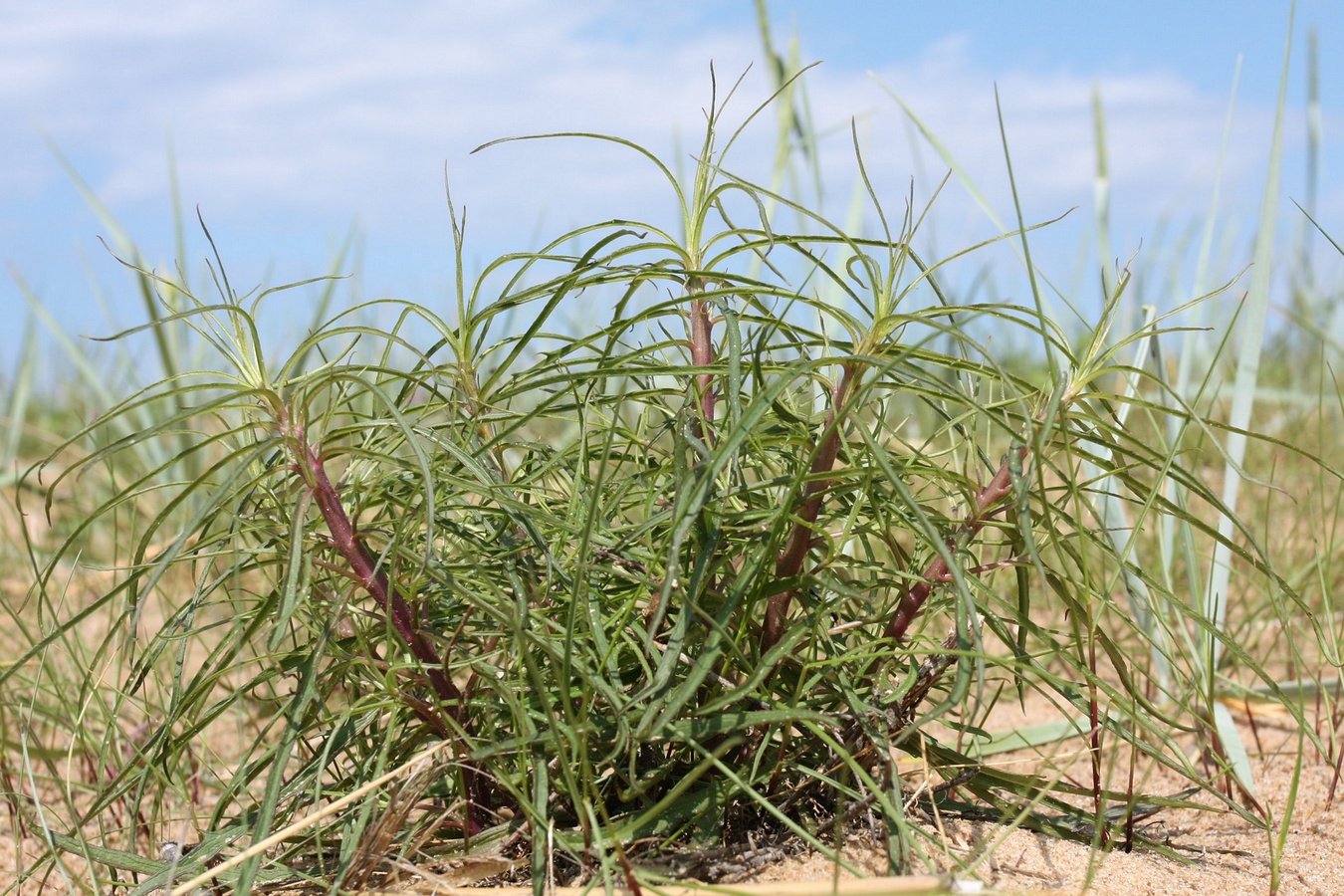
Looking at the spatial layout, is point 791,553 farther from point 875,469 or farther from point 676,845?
point 676,845

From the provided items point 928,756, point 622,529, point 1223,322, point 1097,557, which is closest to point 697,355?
point 622,529

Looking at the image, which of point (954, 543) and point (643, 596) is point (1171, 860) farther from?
point (643, 596)

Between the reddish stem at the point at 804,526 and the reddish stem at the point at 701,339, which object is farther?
the reddish stem at the point at 701,339

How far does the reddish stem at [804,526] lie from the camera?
0.87m

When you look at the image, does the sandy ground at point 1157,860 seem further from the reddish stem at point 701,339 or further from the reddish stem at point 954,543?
the reddish stem at point 701,339

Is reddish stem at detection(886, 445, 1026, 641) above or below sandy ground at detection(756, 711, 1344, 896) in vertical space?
above

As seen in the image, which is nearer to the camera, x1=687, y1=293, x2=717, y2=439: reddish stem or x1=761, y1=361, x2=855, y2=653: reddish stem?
x1=761, y1=361, x2=855, y2=653: reddish stem

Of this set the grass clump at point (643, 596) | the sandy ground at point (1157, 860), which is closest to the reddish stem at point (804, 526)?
the grass clump at point (643, 596)

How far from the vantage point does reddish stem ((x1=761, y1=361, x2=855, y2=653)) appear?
0.87 metres

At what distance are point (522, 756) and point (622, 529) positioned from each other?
0.19 meters

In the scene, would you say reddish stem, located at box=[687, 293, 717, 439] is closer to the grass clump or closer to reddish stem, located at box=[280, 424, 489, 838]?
the grass clump

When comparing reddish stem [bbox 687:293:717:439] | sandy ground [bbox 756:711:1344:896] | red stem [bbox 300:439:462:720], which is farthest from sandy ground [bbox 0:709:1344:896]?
reddish stem [bbox 687:293:717:439]

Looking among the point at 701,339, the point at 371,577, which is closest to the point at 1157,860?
the point at 701,339

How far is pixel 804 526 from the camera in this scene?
2.95 feet
